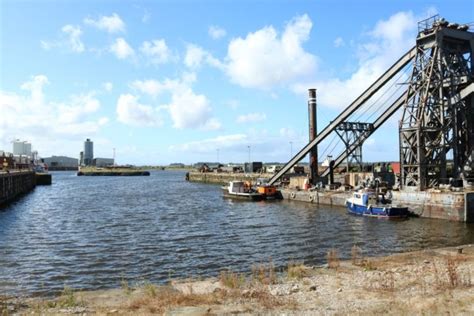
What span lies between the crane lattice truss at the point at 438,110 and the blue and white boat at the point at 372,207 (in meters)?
3.94

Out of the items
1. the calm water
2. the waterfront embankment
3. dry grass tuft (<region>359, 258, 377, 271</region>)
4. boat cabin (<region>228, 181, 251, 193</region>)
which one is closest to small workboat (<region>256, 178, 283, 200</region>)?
boat cabin (<region>228, 181, 251, 193</region>)

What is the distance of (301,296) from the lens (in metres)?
14.2

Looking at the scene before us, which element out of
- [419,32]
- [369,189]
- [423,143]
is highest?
[419,32]

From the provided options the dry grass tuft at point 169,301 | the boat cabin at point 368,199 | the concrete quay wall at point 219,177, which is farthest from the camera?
the concrete quay wall at point 219,177

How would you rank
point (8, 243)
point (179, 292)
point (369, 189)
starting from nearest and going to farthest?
point (179, 292) < point (8, 243) < point (369, 189)

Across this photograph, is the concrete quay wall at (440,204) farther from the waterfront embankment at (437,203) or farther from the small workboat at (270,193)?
the small workboat at (270,193)

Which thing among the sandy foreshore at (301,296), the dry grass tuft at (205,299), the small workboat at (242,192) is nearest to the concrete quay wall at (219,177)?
the small workboat at (242,192)

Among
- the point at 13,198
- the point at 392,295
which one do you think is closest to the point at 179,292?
the point at 392,295

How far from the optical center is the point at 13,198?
256 feet

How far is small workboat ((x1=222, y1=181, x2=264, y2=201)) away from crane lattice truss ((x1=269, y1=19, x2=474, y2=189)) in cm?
2637

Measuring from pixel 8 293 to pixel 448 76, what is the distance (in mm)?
47474

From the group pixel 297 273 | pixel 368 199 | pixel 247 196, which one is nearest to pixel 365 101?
pixel 368 199

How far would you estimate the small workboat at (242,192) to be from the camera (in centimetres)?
7056

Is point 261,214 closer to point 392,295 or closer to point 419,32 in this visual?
point 419,32
